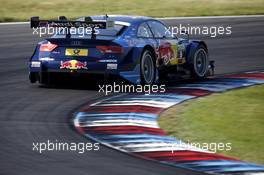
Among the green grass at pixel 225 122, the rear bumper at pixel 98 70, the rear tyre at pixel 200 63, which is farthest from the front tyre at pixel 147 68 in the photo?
the rear tyre at pixel 200 63

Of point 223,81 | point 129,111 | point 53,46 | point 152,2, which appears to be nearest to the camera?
point 129,111

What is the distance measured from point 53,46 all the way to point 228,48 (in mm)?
9568

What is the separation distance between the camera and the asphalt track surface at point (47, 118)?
8695 millimetres

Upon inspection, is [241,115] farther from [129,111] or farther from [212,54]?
[212,54]

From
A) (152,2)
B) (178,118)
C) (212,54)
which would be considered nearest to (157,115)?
(178,118)

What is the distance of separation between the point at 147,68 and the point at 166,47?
773 millimetres

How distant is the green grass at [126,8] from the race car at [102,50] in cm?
1571

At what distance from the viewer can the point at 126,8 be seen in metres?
34.7

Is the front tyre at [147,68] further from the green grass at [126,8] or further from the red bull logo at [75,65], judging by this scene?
the green grass at [126,8]

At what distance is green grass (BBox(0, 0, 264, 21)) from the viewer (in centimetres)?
3281

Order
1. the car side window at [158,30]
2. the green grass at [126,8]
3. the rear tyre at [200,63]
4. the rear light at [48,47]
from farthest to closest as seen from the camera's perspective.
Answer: the green grass at [126,8]
the rear tyre at [200,63]
the car side window at [158,30]
the rear light at [48,47]

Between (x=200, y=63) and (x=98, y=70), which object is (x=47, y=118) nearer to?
(x=98, y=70)

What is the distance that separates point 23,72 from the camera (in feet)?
57.0

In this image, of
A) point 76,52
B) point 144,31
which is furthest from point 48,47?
point 144,31
